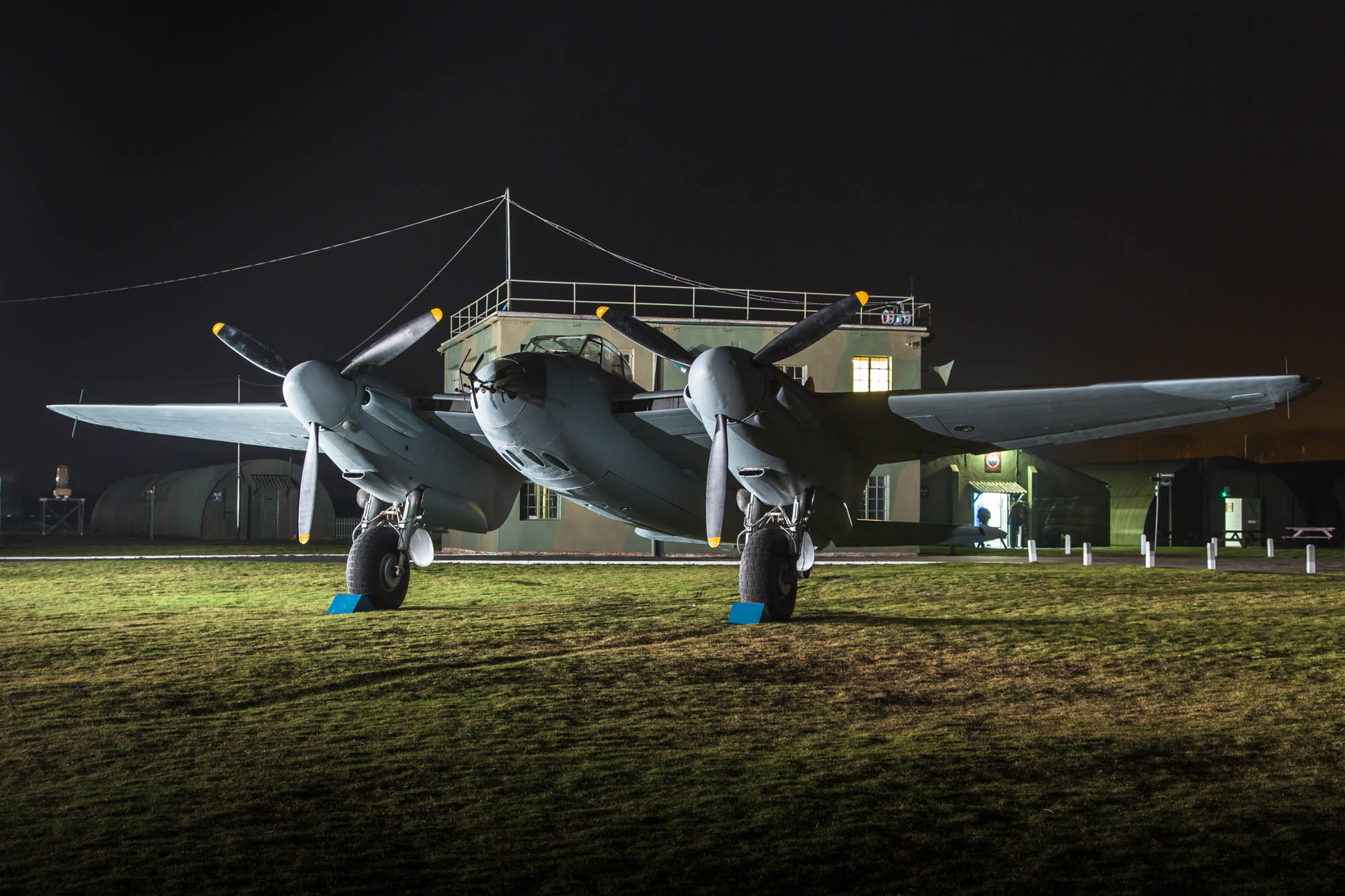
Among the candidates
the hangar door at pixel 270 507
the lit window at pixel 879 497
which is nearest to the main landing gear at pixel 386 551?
the lit window at pixel 879 497

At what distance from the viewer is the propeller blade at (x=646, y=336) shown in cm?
1444

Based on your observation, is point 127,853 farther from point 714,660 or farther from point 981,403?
point 981,403

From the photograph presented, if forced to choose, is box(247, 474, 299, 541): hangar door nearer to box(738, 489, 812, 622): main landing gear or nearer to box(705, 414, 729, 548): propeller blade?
box(738, 489, 812, 622): main landing gear

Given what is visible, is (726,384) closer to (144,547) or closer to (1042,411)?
(1042,411)

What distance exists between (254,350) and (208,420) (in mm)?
4103

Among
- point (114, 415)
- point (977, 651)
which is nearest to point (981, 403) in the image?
point (977, 651)

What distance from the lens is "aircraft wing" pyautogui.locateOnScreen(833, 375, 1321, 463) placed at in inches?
547

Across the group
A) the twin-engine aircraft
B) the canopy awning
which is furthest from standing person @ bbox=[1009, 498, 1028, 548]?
the twin-engine aircraft

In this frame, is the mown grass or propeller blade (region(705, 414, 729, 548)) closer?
propeller blade (region(705, 414, 729, 548))

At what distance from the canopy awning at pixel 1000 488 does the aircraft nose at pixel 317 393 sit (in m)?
32.4

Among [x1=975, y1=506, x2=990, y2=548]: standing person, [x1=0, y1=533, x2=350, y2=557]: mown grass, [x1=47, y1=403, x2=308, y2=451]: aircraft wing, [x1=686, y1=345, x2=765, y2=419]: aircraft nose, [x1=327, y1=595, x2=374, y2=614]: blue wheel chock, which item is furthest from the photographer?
[x1=975, y1=506, x2=990, y2=548]: standing person

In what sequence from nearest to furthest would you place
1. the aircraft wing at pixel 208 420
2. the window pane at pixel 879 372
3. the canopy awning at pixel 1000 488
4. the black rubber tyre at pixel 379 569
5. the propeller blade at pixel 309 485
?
the propeller blade at pixel 309 485 < the black rubber tyre at pixel 379 569 < the aircraft wing at pixel 208 420 < the window pane at pixel 879 372 < the canopy awning at pixel 1000 488

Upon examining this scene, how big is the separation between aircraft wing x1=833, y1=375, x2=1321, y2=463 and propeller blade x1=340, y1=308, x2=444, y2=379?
6.05 meters

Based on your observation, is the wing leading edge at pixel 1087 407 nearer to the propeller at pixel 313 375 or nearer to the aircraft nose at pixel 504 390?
the aircraft nose at pixel 504 390
